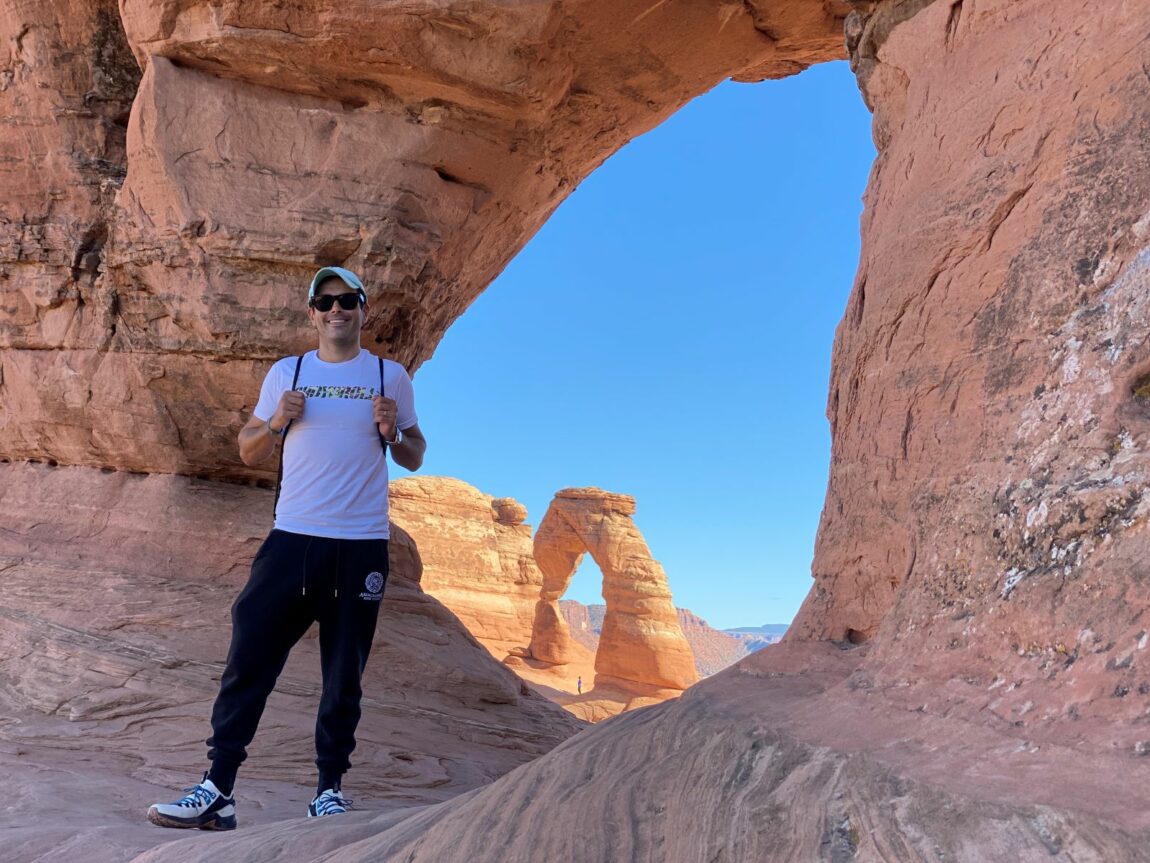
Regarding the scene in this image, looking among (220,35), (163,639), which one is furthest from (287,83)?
(163,639)

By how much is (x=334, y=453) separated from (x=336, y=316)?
0.53 metres

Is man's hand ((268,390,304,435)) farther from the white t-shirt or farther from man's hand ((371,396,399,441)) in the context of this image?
man's hand ((371,396,399,441))

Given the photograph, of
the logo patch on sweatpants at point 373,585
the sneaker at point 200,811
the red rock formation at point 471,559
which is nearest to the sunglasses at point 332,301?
the logo patch on sweatpants at point 373,585

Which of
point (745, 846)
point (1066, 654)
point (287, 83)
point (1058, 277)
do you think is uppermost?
point (287, 83)

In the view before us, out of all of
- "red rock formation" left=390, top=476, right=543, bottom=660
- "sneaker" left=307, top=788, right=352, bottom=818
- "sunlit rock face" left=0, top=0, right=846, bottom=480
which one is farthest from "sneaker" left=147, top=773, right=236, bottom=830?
"red rock formation" left=390, top=476, right=543, bottom=660

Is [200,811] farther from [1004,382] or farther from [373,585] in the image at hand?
[1004,382]

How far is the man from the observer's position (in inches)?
124

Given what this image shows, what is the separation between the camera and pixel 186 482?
6449mm

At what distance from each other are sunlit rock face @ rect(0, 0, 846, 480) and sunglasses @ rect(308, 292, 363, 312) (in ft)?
7.62

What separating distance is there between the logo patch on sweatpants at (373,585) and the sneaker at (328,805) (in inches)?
27.1

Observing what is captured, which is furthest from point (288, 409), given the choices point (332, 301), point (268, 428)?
point (332, 301)

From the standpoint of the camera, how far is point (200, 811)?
3092 millimetres

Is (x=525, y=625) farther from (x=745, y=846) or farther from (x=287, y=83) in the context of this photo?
(x=745, y=846)

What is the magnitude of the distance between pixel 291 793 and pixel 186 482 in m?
2.85
